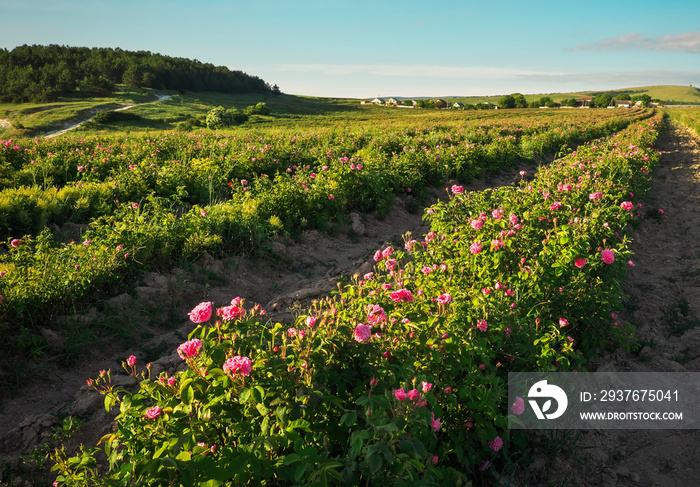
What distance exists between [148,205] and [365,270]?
344 centimetres

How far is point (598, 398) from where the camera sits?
135 inches

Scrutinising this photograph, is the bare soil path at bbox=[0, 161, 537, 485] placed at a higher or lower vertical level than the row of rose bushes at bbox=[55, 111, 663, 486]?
lower

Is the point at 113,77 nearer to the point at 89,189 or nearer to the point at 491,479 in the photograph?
the point at 89,189

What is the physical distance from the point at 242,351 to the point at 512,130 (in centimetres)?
2112

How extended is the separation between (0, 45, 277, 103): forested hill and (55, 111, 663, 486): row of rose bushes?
5489 cm

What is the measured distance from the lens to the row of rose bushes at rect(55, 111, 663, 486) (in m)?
1.67

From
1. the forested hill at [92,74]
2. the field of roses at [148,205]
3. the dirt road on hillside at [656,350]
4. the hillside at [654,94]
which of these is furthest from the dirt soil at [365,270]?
the hillside at [654,94]

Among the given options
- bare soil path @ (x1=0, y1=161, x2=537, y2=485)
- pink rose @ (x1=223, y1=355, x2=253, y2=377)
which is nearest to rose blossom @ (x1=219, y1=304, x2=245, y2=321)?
pink rose @ (x1=223, y1=355, x2=253, y2=377)

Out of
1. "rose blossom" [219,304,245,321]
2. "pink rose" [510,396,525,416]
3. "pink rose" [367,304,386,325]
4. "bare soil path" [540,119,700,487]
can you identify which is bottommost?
"bare soil path" [540,119,700,487]

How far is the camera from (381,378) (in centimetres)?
217

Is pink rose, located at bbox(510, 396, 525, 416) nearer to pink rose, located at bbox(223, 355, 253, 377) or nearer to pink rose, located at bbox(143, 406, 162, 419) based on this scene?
pink rose, located at bbox(223, 355, 253, 377)

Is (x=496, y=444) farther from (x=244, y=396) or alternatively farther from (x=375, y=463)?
(x=244, y=396)

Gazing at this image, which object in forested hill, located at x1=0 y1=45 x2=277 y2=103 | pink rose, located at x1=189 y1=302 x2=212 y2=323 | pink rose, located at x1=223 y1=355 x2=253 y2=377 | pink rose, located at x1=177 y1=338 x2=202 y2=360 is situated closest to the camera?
pink rose, located at x1=223 y1=355 x2=253 y2=377

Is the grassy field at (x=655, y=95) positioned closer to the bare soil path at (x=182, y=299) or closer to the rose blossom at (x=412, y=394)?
the bare soil path at (x=182, y=299)
